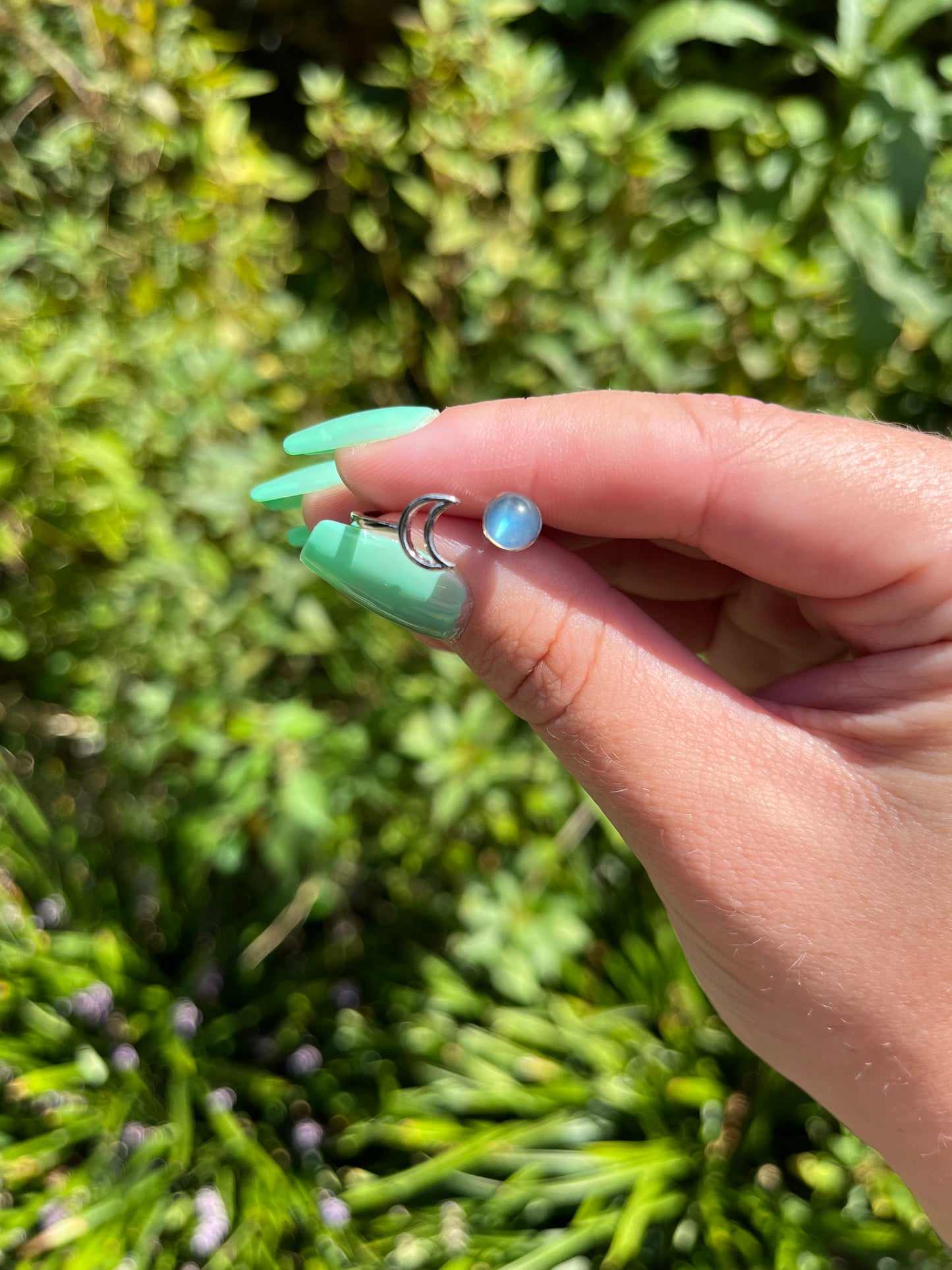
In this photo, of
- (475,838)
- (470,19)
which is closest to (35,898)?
(475,838)

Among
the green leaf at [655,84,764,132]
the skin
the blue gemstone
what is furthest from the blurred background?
the blue gemstone

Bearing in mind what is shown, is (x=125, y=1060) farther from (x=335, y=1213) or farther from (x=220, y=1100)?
(x=335, y=1213)

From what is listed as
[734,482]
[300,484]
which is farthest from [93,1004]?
[734,482]

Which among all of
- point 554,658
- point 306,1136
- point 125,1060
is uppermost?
point 554,658

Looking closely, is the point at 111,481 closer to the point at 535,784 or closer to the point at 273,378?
the point at 273,378

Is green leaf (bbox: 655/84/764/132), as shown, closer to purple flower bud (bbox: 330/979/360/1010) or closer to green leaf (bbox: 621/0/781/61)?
green leaf (bbox: 621/0/781/61)

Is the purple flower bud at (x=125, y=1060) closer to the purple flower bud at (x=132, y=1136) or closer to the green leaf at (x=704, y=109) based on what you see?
the purple flower bud at (x=132, y=1136)
